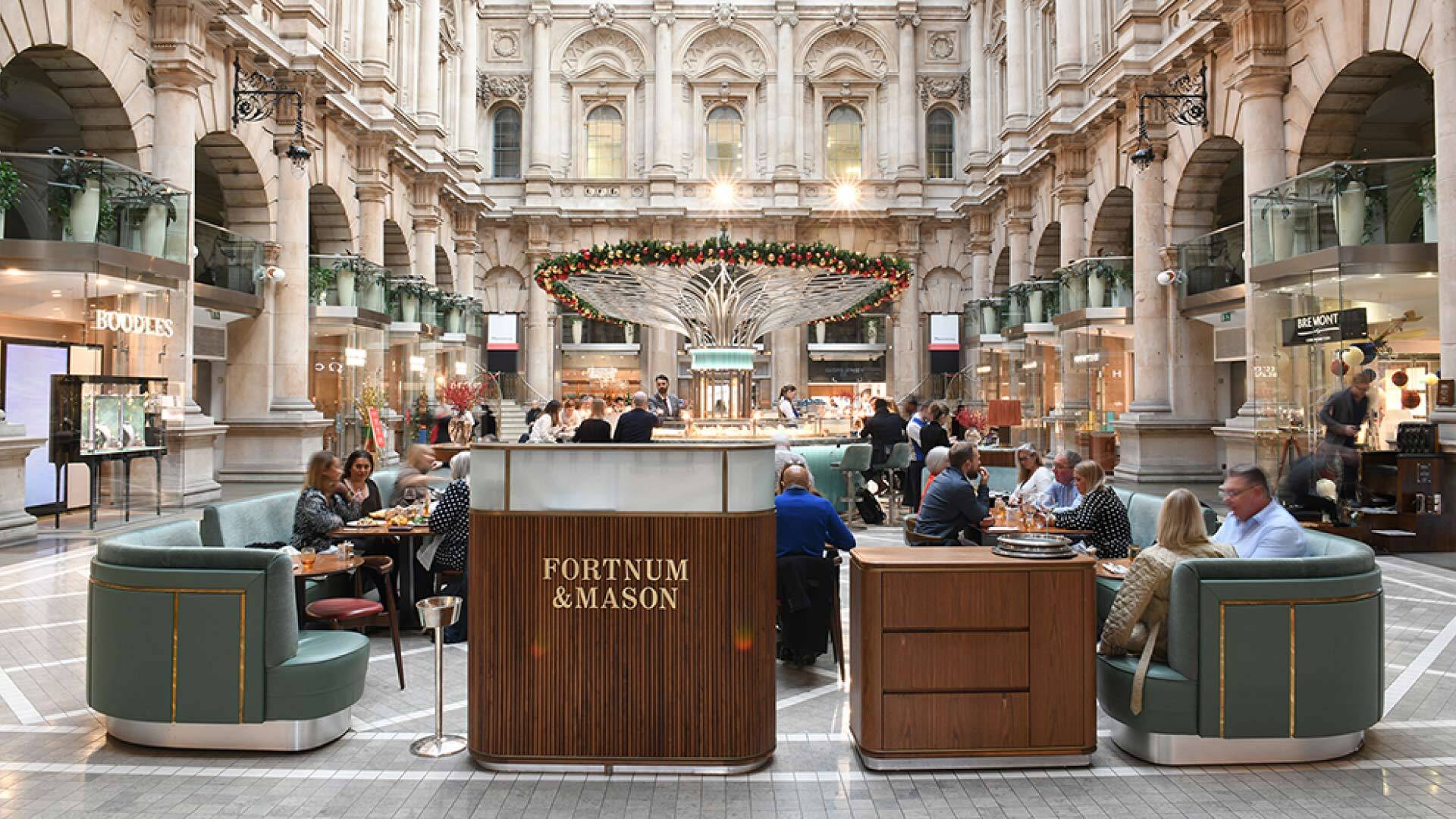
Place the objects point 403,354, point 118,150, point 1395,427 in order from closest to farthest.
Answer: point 1395,427
point 118,150
point 403,354

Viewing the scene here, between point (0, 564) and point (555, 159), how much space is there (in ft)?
79.7

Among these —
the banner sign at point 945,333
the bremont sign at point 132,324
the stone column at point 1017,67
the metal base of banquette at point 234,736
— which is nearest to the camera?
the metal base of banquette at point 234,736

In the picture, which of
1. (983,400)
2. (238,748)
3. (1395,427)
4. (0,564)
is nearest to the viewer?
(238,748)

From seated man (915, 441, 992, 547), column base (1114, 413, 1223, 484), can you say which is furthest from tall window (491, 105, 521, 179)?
seated man (915, 441, 992, 547)

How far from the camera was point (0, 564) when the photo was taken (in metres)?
8.88

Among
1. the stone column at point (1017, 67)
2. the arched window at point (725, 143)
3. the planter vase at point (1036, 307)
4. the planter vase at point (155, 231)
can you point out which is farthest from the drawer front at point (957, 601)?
the arched window at point (725, 143)

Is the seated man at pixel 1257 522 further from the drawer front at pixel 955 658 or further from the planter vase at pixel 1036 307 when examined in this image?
the planter vase at pixel 1036 307

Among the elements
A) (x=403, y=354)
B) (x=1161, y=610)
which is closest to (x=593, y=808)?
(x=1161, y=610)

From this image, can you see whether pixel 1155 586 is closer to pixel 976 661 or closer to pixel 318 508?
pixel 976 661

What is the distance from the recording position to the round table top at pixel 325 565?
5.32 meters

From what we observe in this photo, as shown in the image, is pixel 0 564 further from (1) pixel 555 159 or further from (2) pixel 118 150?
(1) pixel 555 159

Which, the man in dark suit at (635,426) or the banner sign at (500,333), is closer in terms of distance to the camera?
the man in dark suit at (635,426)

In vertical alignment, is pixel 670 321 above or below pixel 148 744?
above

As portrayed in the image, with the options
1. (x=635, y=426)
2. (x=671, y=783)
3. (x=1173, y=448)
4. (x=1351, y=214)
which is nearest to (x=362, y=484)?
(x=635, y=426)
